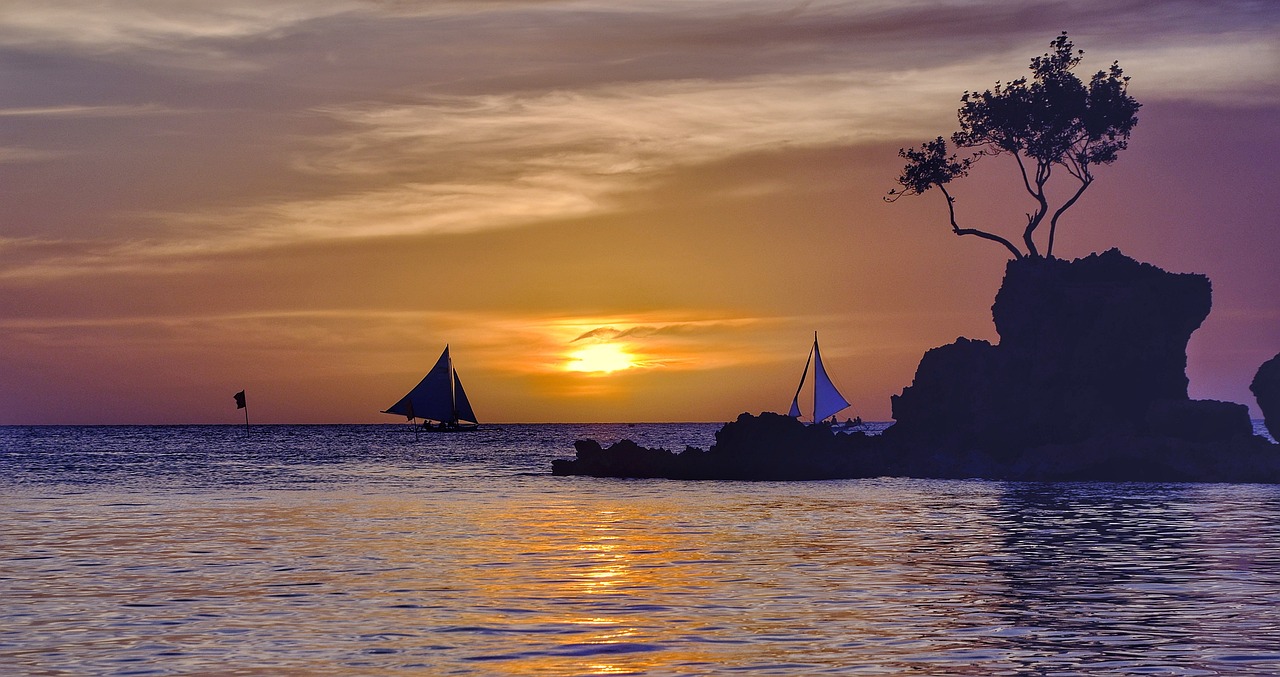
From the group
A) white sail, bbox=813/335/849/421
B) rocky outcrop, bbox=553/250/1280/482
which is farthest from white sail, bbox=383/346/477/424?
rocky outcrop, bbox=553/250/1280/482

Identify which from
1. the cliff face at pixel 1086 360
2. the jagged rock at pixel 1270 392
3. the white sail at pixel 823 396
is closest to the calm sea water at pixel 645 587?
the cliff face at pixel 1086 360

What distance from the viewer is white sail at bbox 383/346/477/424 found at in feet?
529

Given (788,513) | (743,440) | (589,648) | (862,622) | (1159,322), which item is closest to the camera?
(589,648)

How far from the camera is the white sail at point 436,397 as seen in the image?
16112cm

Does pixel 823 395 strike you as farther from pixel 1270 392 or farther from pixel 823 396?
pixel 1270 392

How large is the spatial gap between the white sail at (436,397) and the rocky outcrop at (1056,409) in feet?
288

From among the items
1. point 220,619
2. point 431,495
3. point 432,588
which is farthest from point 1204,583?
point 431,495

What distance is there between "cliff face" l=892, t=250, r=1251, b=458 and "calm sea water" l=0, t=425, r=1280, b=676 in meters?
18.2

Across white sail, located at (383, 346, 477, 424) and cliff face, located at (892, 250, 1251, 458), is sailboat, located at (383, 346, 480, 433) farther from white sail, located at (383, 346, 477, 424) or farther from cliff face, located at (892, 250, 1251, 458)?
cliff face, located at (892, 250, 1251, 458)

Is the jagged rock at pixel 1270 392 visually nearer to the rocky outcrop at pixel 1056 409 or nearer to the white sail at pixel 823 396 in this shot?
the rocky outcrop at pixel 1056 409

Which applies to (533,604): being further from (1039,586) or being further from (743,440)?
(743,440)

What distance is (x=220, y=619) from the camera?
2158 cm

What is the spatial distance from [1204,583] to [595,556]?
44.3ft

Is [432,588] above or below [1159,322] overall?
below
